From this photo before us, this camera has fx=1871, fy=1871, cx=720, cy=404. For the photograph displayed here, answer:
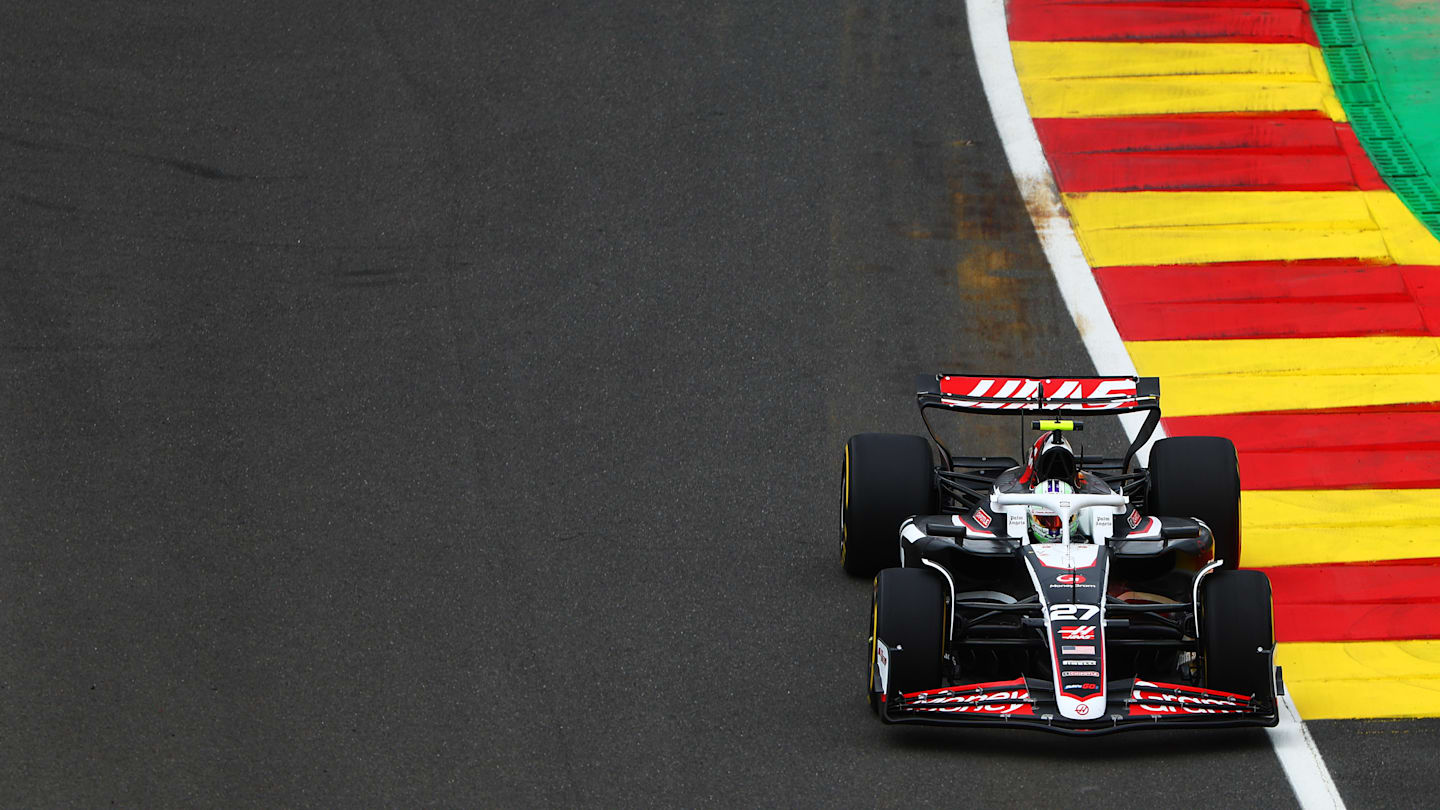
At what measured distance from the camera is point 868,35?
50.9 feet

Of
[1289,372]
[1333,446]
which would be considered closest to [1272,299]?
[1289,372]

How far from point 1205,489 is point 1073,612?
1.75 metres

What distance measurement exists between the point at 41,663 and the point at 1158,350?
703 cm

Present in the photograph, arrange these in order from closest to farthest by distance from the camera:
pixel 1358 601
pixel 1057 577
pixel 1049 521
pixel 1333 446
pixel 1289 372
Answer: pixel 1057 577
pixel 1049 521
pixel 1358 601
pixel 1333 446
pixel 1289 372

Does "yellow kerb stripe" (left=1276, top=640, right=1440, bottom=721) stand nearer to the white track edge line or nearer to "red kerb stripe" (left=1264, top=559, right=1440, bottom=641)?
"red kerb stripe" (left=1264, top=559, right=1440, bottom=641)

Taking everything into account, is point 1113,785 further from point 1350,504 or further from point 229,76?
point 229,76

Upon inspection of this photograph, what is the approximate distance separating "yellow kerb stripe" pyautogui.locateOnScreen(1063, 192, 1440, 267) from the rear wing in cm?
362

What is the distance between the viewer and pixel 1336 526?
10.5m

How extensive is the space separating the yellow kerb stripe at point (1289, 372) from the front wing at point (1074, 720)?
3729 millimetres

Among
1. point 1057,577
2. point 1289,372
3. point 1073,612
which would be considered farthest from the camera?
point 1289,372

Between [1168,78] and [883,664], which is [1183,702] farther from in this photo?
[1168,78]

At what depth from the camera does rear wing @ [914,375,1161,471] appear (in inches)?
372

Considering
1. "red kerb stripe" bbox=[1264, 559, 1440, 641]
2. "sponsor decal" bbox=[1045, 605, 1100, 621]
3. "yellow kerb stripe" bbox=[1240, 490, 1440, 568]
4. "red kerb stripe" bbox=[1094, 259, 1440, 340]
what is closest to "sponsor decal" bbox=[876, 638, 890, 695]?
"sponsor decal" bbox=[1045, 605, 1100, 621]

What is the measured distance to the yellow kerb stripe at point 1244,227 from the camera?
1296 centimetres
